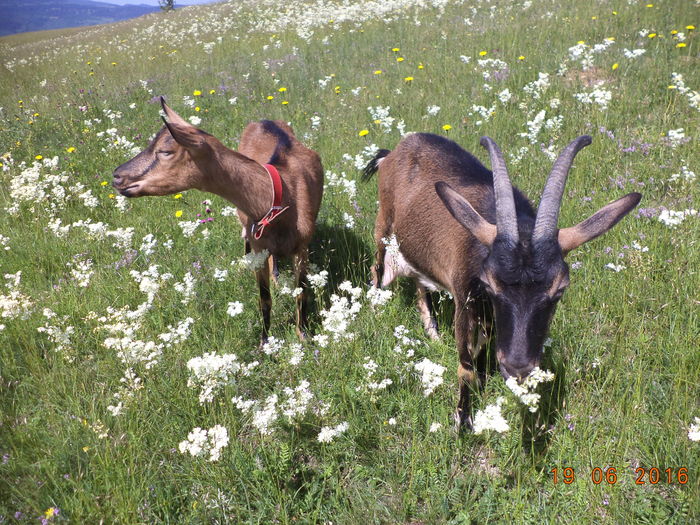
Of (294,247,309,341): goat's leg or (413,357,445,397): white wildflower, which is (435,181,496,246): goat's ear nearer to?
(413,357,445,397): white wildflower

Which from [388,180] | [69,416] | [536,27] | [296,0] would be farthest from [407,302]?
[296,0]

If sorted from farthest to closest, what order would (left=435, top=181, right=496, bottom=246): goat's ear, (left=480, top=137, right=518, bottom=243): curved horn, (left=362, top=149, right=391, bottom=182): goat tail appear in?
(left=362, top=149, right=391, bottom=182): goat tail, (left=435, top=181, right=496, bottom=246): goat's ear, (left=480, top=137, right=518, bottom=243): curved horn

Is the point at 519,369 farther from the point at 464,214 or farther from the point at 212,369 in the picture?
the point at 212,369

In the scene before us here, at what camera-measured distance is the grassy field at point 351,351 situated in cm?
225

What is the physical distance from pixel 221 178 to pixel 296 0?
20.4m

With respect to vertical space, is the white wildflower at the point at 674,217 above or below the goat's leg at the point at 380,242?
above

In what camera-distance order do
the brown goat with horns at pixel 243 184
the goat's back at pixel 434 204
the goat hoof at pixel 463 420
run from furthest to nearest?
the brown goat with horns at pixel 243 184 < the goat's back at pixel 434 204 < the goat hoof at pixel 463 420

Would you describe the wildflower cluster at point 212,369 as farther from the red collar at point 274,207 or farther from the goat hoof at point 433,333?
the goat hoof at point 433,333

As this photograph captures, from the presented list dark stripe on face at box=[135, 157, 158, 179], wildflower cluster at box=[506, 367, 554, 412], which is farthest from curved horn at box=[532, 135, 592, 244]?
dark stripe on face at box=[135, 157, 158, 179]

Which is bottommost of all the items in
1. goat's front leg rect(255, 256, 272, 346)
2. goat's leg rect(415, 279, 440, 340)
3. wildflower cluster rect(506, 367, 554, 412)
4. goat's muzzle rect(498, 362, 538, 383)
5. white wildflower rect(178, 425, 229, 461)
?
goat's leg rect(415, 279, 440, 340)

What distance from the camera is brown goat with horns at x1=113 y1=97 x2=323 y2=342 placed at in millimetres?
3400

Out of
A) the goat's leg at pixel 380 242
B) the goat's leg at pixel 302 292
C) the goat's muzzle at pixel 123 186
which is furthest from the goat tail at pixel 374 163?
the goat's muzzle at pixel 123 186

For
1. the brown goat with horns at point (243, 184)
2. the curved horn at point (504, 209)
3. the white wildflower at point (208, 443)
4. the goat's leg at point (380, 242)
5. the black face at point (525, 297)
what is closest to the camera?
the white wildflower at point (208, 443)
